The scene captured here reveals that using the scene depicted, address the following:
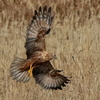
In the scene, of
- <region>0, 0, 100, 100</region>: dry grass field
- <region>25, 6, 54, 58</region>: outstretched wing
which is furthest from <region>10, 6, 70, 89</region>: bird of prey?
<region>0, 0, 100, 100</region>: dry grass field

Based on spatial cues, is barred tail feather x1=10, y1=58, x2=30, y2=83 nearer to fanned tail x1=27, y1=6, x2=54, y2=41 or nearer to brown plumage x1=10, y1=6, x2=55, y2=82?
brown plumage x1=10, y1=6, x2=55, y2=82

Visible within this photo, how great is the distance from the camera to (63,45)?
1166cm

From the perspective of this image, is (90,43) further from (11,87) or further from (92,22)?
(11,87)

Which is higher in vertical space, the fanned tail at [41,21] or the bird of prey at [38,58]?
the fanned tail at [41,21]

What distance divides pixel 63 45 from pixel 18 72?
124cm

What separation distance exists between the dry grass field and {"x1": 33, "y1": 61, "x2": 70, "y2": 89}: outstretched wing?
2.22 ft

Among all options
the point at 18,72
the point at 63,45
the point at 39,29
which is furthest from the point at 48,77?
the point at 63,45

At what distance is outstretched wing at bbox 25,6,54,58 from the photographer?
34.9ft

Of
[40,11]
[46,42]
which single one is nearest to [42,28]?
[40,11]

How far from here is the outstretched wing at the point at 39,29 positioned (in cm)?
1064

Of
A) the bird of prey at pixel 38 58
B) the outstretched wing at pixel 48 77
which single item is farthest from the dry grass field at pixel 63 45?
the bird of prey at pixel 38 58

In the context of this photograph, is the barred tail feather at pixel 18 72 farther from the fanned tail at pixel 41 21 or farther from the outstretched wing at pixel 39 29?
the fanned tail at pixel 41 21

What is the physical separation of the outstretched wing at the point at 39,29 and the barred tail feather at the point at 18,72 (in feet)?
0.70

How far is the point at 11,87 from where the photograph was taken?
1158cm
